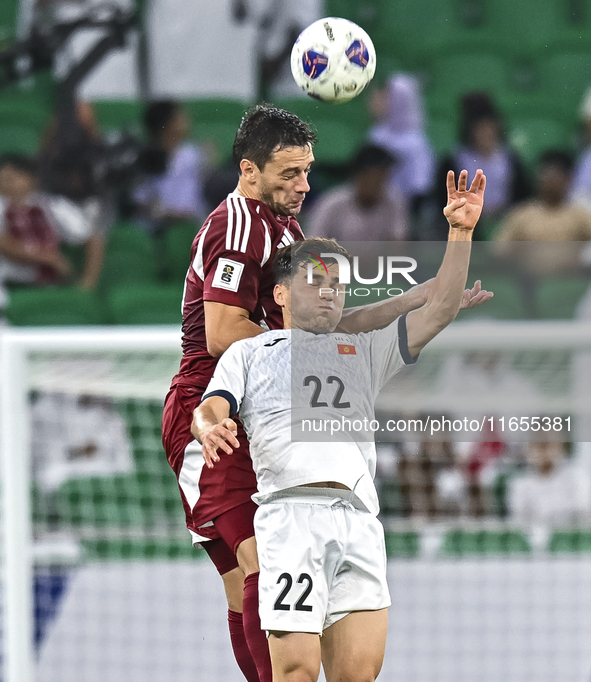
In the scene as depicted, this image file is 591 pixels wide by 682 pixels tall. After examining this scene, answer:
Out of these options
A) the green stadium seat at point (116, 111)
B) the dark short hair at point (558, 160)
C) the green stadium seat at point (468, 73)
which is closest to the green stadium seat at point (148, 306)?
the green stadium seat at point (116, 111)

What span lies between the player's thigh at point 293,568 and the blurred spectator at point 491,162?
15.7ft

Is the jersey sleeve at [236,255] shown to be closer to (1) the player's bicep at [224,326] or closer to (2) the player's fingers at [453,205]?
(1) the player's bicep at [224,326]

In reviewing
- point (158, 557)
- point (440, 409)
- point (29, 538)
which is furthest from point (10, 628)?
point (440, 409)

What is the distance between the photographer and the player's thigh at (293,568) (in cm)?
244

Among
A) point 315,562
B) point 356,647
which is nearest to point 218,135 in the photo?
point 315,562

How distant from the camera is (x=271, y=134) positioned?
8.40 ft

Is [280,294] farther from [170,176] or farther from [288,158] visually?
[170,176]

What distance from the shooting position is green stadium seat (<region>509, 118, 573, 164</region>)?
7.70m

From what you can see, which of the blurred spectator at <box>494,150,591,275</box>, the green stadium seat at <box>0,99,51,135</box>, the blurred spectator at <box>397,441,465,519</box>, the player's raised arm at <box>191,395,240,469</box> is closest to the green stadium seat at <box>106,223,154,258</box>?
the green stadium seat at <box>0,99,51,135</box>

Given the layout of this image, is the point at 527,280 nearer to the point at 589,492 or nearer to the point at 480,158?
the point at 480,158

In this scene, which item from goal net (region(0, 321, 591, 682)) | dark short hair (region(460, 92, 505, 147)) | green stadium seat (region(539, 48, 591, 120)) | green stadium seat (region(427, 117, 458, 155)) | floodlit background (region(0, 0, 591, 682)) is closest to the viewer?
goal net (region(0, 321, 591, 682))

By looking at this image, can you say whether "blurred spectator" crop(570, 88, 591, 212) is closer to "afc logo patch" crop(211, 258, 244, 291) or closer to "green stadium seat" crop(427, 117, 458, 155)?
"green stadium seat" crop(427, 117, 458, 155)

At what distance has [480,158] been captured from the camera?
7.07 metres

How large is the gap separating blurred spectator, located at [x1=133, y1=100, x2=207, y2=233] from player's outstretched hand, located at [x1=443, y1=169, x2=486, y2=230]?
487cm
